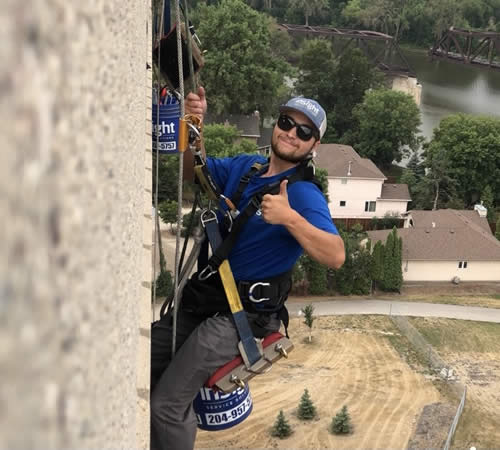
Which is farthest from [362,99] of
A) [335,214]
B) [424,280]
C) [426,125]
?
[424,280]

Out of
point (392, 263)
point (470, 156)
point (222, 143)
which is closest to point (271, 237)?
point (392, 263)

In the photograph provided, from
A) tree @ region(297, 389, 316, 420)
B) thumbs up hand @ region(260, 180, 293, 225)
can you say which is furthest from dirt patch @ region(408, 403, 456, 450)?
thumbs up hand @ region(260, 180, 293, 225)

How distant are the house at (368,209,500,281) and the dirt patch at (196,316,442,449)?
4.49 m

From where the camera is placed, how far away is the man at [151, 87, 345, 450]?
2.70 m

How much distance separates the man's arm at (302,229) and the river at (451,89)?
36627mm

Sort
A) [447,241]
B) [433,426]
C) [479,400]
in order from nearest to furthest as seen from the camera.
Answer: [433,426] → [479,400] → [447,241]

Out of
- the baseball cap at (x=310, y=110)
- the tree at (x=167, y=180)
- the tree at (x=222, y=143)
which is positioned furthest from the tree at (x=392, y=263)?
the baseball cap at (x=310, y=110)

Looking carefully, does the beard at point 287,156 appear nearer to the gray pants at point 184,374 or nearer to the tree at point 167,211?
the gray pants at point 184,374

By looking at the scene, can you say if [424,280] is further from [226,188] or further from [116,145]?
[116,145]

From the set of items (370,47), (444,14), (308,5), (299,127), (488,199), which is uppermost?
(308,5)

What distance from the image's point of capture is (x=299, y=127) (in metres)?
3.01

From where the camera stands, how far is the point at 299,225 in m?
2.64

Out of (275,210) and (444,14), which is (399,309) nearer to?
(275,210)

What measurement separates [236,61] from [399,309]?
51.3 ft
